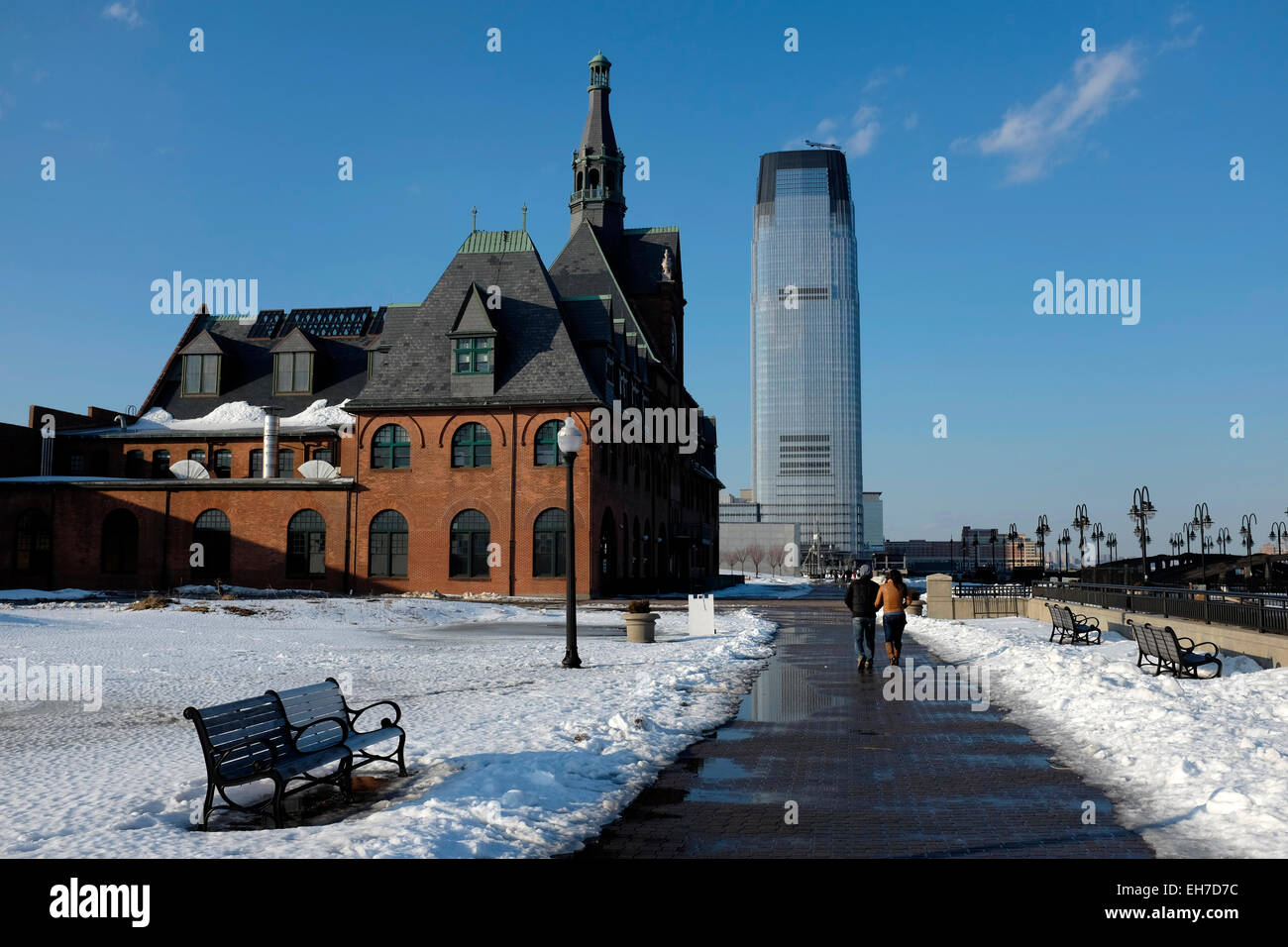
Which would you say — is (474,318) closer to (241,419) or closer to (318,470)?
(318,470)

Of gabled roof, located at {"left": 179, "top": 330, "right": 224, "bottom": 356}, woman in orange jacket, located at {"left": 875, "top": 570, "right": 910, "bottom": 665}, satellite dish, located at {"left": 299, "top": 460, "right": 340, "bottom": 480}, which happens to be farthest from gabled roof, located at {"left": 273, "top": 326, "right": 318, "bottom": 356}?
woman in orange jacket, located at {"left": 875, "top": 570, "right": 910, "bottom": 665}

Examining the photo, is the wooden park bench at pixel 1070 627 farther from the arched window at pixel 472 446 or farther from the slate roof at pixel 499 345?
the arched window at pixel 472 446

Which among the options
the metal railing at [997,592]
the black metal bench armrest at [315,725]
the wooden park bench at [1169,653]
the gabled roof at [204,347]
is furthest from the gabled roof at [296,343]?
the black metal bench armrest at [315,725]

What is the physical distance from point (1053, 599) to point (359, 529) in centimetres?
3082

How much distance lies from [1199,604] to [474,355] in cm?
3248

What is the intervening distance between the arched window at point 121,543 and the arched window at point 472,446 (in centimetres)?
1667

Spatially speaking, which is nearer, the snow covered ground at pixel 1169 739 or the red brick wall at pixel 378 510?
the snow covered ground at pixel 1169 739

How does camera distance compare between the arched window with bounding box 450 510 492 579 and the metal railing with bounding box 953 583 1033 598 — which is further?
the arched window with bounding box 450 510 492 579

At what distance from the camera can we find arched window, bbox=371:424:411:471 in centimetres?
4681

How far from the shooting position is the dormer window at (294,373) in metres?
54.3

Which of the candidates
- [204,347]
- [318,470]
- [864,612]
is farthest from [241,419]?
[864,612]

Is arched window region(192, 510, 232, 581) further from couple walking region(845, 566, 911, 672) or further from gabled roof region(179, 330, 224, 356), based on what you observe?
couple walking region(845, 566, 911, 672)

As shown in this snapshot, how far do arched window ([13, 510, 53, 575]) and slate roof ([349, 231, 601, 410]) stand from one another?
1641cm
